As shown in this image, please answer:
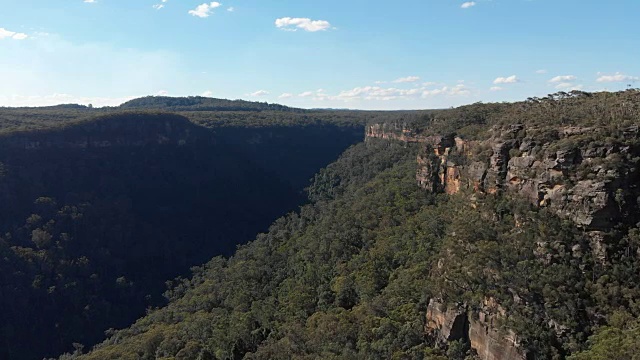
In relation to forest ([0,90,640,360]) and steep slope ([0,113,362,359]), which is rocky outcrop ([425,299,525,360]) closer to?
forest ([0,90,640,360])

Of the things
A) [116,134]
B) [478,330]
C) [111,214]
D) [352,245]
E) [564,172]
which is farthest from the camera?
[116,134]

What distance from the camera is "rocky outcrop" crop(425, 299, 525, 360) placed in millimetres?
29188

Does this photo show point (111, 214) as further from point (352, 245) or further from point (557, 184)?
point (557, 184)

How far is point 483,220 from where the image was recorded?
38.4 meters

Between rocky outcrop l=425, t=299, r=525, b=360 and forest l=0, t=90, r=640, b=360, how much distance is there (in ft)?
0.40

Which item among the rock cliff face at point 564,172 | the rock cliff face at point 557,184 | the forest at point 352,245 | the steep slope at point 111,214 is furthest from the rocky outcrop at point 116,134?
the rock cliff face at point 557,184

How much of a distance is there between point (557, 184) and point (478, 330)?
1065 cm

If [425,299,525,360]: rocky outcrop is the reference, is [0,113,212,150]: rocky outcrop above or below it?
above

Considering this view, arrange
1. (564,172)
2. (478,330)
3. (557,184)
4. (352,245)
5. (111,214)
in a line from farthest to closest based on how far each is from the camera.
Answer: (111,214)
(352,245)
(557,184)
(564,172)
(478,330)

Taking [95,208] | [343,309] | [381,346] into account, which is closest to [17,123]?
[95,208]

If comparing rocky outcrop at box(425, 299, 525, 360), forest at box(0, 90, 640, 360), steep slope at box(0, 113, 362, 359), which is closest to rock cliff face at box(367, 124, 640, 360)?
rocky outcrop at box(425, 299, 525, 360)

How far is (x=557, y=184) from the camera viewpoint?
33.8 metres

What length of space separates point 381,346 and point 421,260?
12.1m

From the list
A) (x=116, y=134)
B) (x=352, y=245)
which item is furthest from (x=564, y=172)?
(x=116, y=134)
